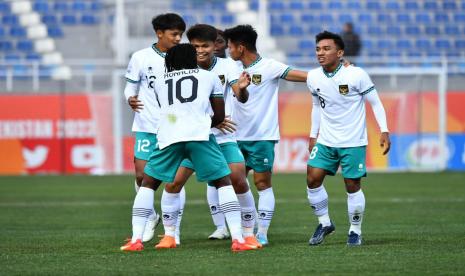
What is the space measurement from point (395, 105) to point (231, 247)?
47.4 ft

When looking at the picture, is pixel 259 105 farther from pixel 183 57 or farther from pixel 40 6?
pixel 40 6

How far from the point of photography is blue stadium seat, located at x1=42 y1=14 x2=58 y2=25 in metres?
28.4

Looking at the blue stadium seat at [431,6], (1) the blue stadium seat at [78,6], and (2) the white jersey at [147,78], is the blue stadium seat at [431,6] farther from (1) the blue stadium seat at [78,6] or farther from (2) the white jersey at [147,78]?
(2) the white jersey at [147,78]

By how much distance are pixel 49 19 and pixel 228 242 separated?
1915 centimetres

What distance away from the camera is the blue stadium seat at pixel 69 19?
2872 centimetres

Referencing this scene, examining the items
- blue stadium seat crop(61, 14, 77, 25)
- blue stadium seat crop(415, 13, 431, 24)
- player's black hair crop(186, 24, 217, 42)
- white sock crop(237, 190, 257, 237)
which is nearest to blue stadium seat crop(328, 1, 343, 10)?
blue stadium seat crop(415, 13, 431, 24)

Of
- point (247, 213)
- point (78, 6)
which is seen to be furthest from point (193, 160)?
point (78, 6)

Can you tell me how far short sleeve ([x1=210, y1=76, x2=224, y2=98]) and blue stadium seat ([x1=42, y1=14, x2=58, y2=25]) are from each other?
19.7 m

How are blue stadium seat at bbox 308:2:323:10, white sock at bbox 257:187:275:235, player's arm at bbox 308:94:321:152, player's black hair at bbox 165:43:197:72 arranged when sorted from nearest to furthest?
player's black hair at bbox 165:43:197:72
player's arm at bbox 308:94:321:152
white sock at bbox 257:187:275:235
blue stadium seat at bbox 308:2:323:10

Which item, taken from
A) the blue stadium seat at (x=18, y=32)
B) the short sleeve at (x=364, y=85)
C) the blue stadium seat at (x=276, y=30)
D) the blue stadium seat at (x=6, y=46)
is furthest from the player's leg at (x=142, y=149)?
the blue stadium seat at (x=276, y=30)

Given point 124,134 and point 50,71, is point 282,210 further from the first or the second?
point 50,71

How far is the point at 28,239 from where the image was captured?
10914mm

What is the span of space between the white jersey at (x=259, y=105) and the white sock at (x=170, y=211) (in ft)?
3.58

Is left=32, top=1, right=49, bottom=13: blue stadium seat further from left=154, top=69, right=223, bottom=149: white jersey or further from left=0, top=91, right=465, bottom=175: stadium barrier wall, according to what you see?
left=154, top=69, right=223, bottom=149: white jersey
